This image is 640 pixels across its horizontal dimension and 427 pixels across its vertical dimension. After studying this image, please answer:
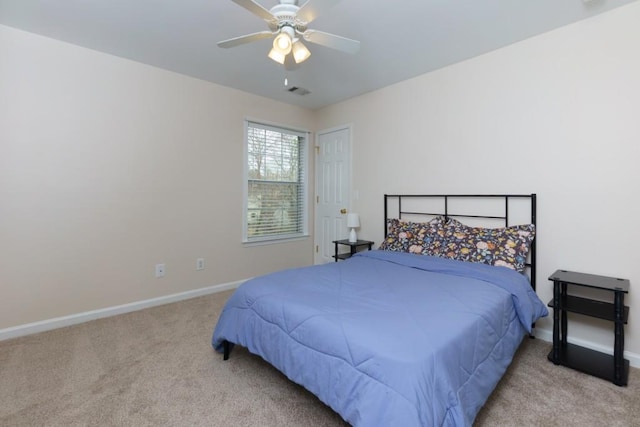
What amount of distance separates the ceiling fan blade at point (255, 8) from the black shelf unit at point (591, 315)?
252cm

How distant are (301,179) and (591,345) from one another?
3569 mm

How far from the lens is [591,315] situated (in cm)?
197

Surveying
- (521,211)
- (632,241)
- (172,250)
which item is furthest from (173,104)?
(632,241)

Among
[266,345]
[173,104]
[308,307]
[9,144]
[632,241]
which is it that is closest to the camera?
[308,307]

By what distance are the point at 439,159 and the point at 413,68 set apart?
980mm

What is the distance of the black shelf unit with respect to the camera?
1.85 m

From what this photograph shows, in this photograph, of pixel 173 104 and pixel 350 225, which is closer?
pixel 173 104

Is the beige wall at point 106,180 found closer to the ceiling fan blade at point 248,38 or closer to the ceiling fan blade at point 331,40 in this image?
the ceiling fan blade at point 248,38

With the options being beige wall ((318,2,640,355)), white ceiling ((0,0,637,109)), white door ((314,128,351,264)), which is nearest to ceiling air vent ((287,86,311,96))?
white ceiling ((0,0,637,109))

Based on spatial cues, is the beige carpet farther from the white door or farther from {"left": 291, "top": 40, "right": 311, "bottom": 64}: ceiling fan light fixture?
the white door

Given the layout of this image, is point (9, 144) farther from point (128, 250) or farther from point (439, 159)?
point (439, 159)

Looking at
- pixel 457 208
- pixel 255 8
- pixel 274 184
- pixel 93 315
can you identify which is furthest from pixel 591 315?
pixel 93 315

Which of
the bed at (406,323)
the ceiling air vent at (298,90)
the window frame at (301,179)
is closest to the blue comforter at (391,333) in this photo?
the bed at (406,323)

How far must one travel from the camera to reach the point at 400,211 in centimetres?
348
